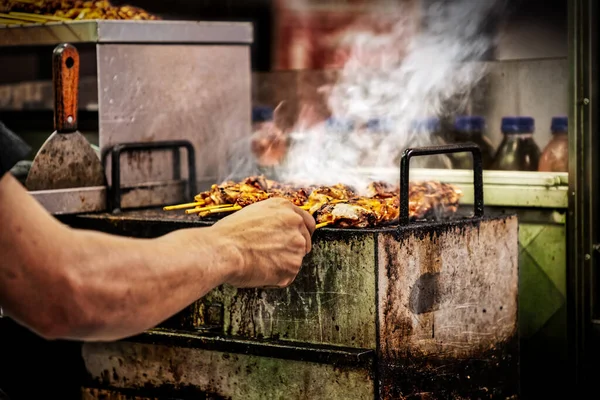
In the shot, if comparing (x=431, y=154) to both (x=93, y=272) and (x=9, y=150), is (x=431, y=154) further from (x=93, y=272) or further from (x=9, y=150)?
(x=93, y=272)

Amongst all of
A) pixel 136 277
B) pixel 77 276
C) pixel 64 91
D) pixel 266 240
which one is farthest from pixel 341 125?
pixel 77 276

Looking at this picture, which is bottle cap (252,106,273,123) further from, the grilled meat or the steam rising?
the grilled meat

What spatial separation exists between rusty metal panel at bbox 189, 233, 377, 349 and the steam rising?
3.95 ft

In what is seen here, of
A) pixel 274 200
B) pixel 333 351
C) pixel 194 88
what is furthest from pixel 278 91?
pixel 274 200

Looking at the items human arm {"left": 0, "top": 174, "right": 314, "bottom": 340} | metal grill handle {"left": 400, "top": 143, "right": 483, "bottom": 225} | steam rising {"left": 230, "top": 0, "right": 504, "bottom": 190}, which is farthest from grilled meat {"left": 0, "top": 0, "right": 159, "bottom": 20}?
human arm {"left": 0, "top": 174, "right": 314, "bottom": 340}

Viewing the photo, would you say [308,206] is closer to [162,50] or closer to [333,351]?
[333,351]

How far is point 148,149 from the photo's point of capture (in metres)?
4.47

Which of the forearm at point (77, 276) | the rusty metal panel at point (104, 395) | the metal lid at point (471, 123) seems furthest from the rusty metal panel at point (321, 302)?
the metal lid at point (471, 123)

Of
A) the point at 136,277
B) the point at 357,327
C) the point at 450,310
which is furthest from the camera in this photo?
the point at 450,310

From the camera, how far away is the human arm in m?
1.70

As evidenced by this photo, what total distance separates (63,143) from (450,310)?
1772mm

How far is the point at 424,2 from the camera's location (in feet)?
16.8

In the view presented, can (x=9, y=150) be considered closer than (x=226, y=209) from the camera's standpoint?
Yes

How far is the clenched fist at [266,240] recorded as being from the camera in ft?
7.14
